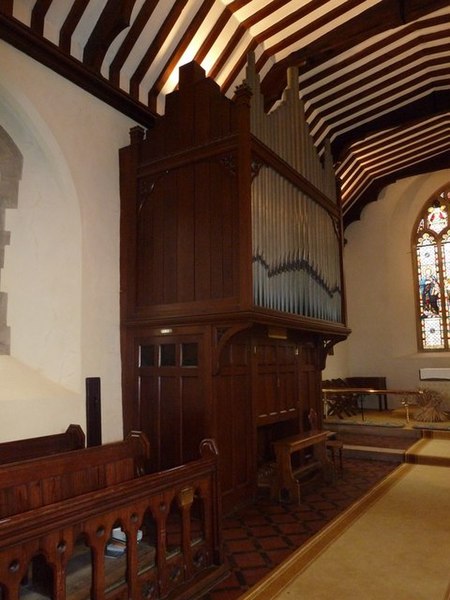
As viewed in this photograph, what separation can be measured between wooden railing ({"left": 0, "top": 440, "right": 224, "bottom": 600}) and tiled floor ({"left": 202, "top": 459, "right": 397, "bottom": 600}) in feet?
0.68

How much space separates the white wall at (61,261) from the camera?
445 centimetres

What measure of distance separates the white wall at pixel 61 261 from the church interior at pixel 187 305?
19 millimetres

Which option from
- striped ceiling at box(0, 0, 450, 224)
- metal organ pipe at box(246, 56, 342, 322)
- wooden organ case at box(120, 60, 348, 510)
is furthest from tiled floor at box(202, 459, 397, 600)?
striped ceiling at box(0, 0, 450, 224)

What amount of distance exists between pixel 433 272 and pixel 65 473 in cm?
1089

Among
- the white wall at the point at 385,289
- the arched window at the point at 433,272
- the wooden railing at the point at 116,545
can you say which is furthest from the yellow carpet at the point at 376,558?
the arched window at the point at 433,272

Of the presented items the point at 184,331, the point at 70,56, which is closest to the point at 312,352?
the point at 184,331

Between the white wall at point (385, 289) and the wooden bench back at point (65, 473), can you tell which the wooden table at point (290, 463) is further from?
the white wall at point (385, 289)

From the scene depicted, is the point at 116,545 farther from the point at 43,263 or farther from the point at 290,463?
the point at 43,263

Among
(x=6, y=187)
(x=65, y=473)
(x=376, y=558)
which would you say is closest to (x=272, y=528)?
(x=376, y=558)

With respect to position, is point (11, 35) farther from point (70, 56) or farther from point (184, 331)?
point (184, 331)

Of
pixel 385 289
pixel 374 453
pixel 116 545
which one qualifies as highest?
pixel 385 289

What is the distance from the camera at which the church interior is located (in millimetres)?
3098

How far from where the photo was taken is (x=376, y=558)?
341cm

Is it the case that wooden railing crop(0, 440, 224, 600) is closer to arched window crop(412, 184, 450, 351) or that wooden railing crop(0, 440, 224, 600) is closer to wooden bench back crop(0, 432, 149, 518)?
wooden bench back crop(0, 432, 149, 518)
